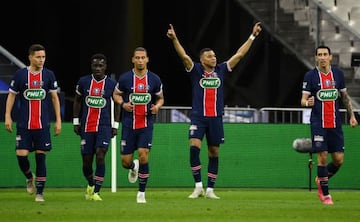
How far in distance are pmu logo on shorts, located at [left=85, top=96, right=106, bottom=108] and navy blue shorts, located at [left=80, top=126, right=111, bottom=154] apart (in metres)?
0.37

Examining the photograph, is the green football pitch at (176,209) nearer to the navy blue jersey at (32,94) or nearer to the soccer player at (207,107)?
the soccer player at (207,107)

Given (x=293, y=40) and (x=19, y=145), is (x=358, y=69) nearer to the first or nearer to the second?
(x=293, y=40)

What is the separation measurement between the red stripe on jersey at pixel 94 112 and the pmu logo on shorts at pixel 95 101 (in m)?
0.05

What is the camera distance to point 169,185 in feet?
88.4

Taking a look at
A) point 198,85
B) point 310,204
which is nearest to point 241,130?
point 198,85

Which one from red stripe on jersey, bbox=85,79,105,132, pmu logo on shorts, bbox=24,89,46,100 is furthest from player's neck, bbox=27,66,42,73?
A: red stripe on jersey, bbox=85,79,105,132

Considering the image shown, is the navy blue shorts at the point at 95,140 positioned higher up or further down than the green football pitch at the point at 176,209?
higher up

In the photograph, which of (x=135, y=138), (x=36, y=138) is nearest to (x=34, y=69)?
(x=36, y=138)

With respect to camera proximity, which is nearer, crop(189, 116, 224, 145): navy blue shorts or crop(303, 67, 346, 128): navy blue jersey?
crop(303, 67, 346, 128): navy blue jersey

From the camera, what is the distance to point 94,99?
67.7 ft

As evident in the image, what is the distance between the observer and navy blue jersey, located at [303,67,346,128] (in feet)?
63.6

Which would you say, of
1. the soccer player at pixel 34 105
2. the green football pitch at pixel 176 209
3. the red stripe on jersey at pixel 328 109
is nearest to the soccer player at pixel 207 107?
the green football pitch at pixel 176 209

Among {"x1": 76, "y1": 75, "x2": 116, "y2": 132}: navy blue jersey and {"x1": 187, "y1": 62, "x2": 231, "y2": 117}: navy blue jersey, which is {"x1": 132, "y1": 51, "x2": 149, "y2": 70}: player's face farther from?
{"x1": 187, "y1": 62, "x2": 231, "y2": 117}: navy blue jersey

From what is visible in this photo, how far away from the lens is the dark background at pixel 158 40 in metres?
36.6
